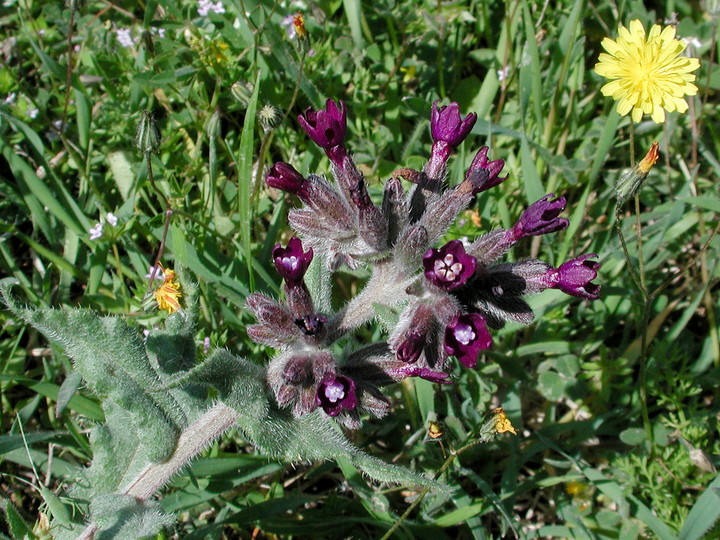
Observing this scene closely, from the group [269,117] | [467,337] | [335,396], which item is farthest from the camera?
[269,117]

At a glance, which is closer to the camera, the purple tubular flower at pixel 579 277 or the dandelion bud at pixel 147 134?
the purple tubular flower at pixel 579 277

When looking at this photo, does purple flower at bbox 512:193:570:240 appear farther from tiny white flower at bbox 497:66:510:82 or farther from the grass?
tiny white flower at bbox 497:66:510:82

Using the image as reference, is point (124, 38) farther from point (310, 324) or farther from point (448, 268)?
point (448, 268)

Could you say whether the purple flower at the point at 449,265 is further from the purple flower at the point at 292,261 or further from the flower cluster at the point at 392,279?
the purple flower at the point at 292,261

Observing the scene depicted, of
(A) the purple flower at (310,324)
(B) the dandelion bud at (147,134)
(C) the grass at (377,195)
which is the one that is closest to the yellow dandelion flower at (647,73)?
(C) the grass at (377,195)

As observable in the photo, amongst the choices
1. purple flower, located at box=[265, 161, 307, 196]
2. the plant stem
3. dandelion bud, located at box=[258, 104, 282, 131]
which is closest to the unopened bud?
purple flower, located at box=[265, 161, 307, 196]

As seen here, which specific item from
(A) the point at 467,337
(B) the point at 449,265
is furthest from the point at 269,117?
(A) the point at 467,337

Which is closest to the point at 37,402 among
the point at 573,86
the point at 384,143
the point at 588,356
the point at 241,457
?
the point at 241,457
